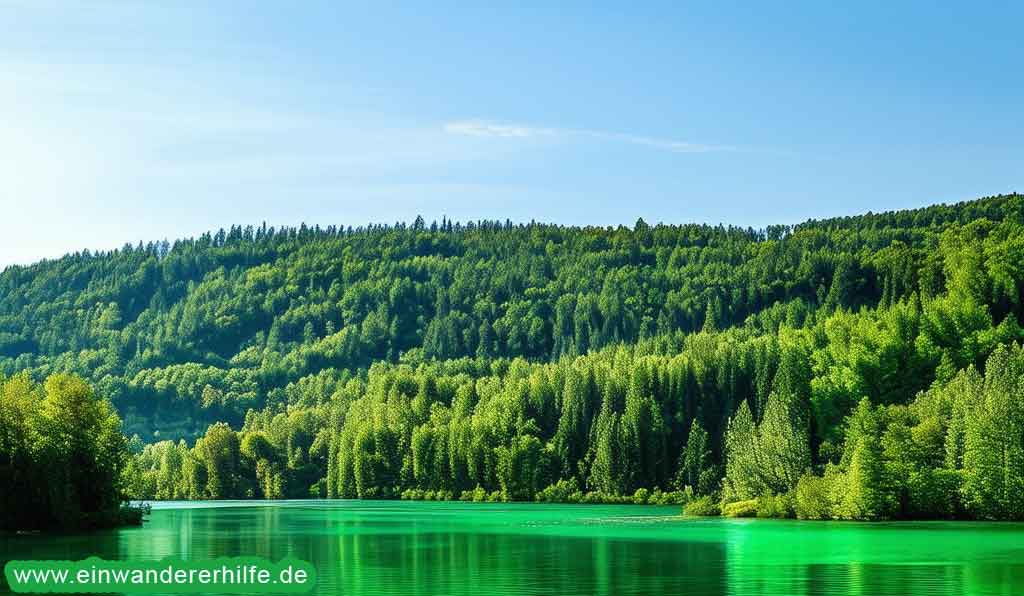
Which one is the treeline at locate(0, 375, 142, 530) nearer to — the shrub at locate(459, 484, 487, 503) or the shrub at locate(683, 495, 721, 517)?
the shrub at locate(683, 495, 721, 517)

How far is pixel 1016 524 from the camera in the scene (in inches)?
3915

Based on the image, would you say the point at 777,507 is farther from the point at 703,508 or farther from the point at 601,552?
the point at 601,552

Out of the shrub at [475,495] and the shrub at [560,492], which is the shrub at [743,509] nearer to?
the shrub at [560,492]

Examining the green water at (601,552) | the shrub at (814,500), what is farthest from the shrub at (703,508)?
the shrub at (814,500)

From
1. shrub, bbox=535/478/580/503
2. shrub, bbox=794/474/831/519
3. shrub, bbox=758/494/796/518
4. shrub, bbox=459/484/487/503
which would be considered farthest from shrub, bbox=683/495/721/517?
shrub, bbox=459/484/487/503

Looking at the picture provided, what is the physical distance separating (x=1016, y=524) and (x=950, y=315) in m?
58.9

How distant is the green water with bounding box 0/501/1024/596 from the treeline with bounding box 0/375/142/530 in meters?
3.99

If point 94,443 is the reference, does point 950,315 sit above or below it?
above

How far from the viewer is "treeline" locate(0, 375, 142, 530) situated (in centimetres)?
9419

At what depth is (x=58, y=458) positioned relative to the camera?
96062mm

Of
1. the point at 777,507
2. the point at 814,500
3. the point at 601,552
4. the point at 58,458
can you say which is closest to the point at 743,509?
the point at 777,507

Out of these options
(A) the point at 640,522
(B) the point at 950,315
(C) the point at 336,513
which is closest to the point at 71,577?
(A) the point at 640,522

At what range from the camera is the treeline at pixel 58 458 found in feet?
Answer: 309

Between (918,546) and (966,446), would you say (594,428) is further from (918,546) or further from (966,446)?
(918,546)
